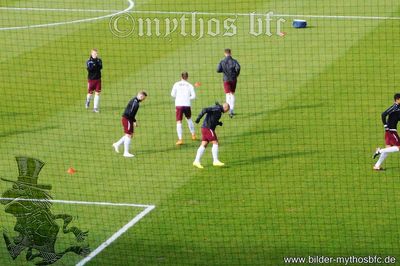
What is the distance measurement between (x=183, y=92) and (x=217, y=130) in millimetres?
1747

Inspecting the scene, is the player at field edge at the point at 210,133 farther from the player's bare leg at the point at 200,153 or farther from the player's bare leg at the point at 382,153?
the player's bare leg at the point at 382,153

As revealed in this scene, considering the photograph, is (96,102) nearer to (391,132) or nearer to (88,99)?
(88,99)

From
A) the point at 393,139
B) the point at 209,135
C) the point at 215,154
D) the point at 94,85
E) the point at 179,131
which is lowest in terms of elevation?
the point at 215,154

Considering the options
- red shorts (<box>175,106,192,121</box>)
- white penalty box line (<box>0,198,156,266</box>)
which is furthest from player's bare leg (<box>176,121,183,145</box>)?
white penalty box line (<box>0,198,156,266</box>)

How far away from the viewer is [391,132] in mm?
25516

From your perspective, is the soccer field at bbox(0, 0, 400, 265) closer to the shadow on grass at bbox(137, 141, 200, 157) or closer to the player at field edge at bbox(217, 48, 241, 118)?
the shadow on grass at bbox(137, 141, 200, 157)

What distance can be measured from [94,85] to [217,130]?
429 centimetres

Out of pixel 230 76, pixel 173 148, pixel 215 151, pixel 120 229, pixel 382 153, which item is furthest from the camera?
pixel 230 76

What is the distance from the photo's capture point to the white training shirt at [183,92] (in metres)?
28.0

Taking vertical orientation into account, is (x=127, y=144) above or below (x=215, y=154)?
above

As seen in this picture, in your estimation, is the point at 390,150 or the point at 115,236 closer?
the point at 115,236

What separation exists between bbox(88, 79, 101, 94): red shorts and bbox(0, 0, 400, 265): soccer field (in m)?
0.65

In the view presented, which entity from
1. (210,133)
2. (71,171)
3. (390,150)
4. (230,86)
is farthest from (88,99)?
(390,150)

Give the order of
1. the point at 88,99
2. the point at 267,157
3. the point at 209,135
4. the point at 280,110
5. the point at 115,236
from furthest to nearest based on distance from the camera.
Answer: the point at 88,99 < the point at 280,110 < the point at 267,157 < the point at 209,135 < the point at 115,236
